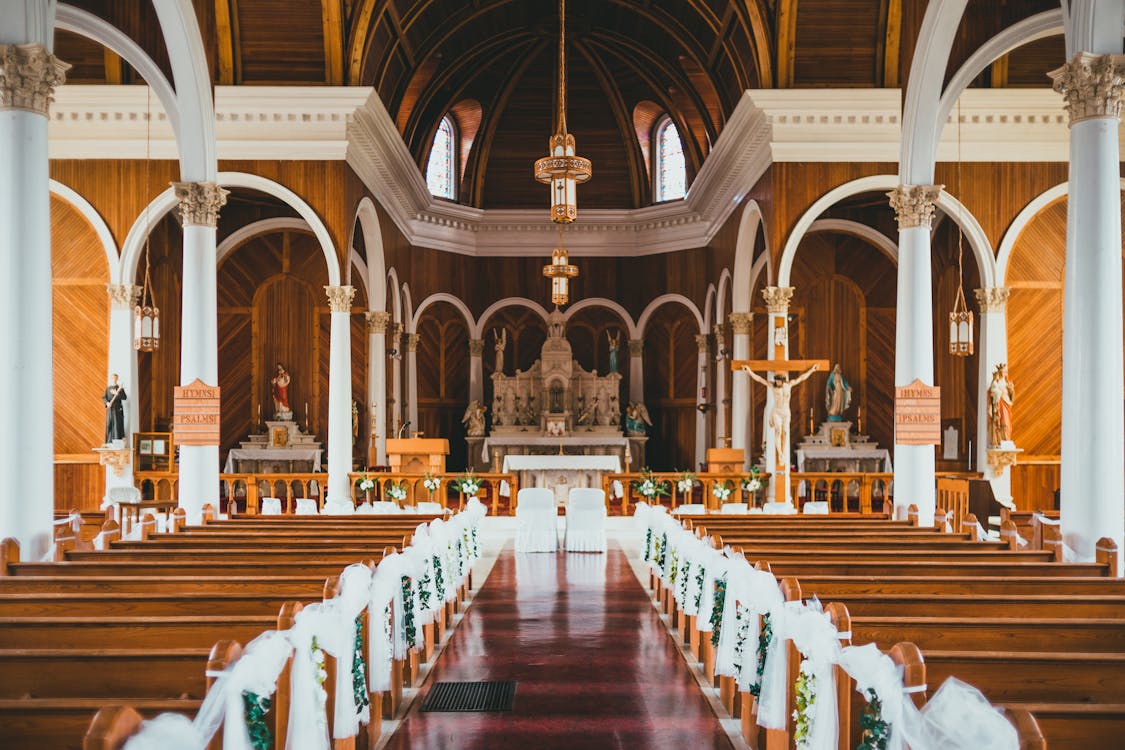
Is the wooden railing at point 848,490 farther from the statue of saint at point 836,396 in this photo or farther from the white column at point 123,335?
the white column at point 123,335

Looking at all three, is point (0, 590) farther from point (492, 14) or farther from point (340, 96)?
point (492, 14)

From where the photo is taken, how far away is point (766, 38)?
17.7 meters

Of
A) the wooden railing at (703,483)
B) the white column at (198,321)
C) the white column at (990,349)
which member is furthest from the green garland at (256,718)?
the white column at (990,349)

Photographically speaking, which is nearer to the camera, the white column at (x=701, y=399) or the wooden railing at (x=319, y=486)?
the wooden railing at (x=319, y=486)

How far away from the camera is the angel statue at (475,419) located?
25.6m

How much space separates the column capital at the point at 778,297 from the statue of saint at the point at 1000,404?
376cm

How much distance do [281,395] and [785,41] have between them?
12737 millimetres

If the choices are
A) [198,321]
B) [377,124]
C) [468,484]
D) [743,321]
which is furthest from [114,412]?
[743,321]

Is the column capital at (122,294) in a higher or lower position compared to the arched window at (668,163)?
lower

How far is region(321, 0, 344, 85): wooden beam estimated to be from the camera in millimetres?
16938

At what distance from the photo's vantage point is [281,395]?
22703 mm

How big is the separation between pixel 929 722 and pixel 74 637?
4131 mm

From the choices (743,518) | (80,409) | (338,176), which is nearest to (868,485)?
(743,518)

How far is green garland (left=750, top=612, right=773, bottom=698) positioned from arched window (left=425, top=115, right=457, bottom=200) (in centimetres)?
2266
